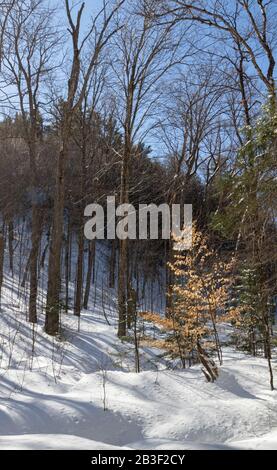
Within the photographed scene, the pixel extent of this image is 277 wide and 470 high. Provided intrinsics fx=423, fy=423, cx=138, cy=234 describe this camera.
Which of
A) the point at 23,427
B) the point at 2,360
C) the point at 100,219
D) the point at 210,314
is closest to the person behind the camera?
the point at 23,427

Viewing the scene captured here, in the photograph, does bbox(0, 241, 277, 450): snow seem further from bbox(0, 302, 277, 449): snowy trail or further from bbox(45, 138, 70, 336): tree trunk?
bbox(45, 138, 70, 336): tree trunk

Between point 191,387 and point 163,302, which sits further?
point 163,302

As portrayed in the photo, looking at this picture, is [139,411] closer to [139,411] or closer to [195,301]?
[139,411]

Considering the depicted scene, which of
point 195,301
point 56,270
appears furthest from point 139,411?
point 56,270

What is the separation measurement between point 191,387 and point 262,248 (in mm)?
2282

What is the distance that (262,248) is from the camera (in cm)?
629

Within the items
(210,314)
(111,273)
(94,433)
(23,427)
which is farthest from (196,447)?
(111,273)

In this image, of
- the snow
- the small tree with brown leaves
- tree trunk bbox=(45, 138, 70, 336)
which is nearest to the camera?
the snow

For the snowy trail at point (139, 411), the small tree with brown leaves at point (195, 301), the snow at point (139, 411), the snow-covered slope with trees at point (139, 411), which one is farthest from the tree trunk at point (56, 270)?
the snowy trail at point (139, 411)

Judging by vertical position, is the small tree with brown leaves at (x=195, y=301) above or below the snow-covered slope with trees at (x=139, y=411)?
above

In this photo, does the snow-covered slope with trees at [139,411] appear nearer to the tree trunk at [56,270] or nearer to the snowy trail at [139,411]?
the snowy trail at [139,411]

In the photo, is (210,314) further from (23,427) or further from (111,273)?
(111,273)

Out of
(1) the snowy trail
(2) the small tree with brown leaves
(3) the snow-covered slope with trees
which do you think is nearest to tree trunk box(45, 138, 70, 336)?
(3) the snow-covered slope with trees

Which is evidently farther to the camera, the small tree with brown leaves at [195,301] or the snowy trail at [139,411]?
the small tree with brown leaves at [195,301]
